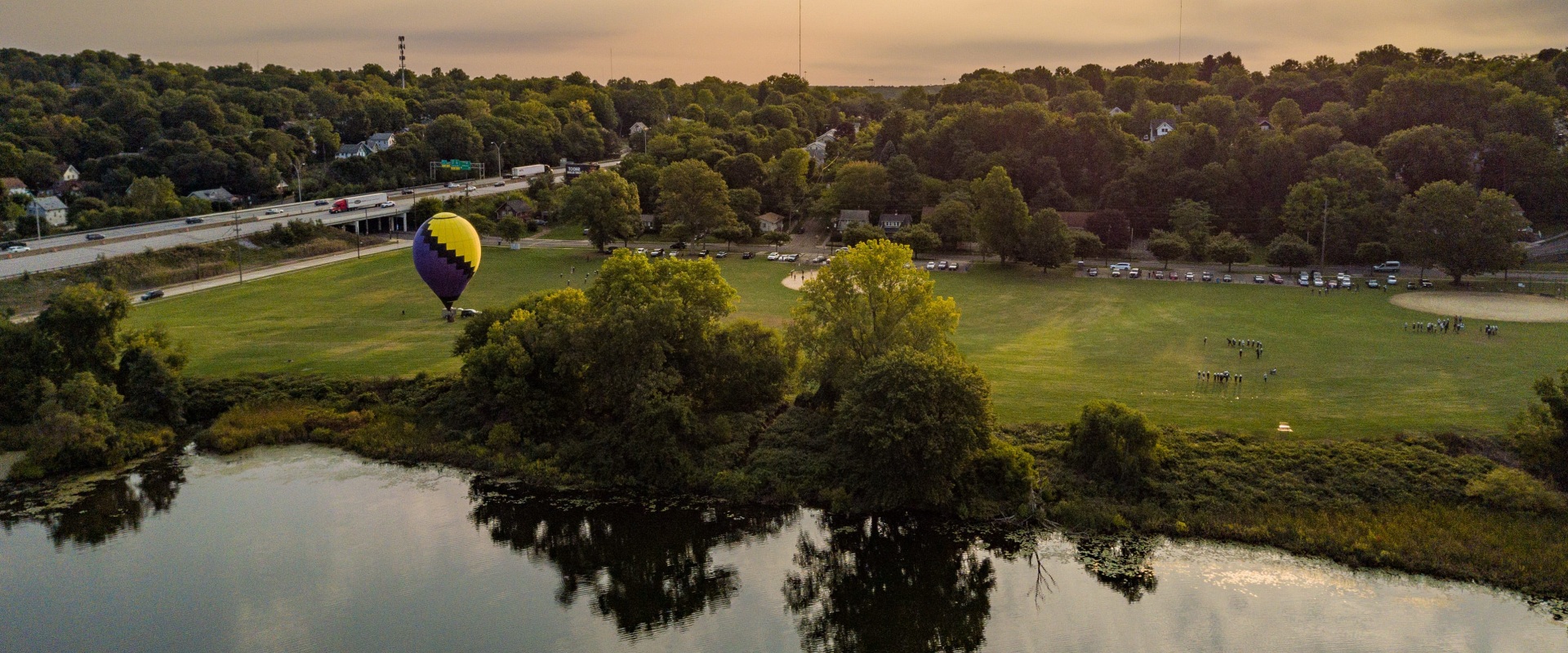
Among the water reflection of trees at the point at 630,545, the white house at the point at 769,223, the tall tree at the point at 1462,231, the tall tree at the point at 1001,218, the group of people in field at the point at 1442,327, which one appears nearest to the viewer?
the water reflection of trees at the point at 630,545

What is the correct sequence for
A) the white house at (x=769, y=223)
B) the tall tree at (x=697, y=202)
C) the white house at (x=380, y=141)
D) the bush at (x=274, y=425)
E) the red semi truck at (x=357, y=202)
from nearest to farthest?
the bush at (x=274, y=425) → the tall tree at (x=697, y=202) → the red semi truck at (x=357, y=202) → the white house at (x=769, y=223) → the white house at (x=380, y=141)

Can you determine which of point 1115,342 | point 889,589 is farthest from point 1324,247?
point 889,589

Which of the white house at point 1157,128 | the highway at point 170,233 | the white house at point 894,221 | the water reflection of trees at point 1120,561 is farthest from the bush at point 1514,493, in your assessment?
the white house at point 1157,128

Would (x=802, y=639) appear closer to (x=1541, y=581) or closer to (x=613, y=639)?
(x=613, y=639)

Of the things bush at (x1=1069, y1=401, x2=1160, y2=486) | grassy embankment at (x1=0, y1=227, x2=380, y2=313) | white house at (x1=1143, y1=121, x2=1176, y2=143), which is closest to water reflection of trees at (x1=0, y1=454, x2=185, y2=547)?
grassy embankment at (x1=0, y1=227, x2=380, y2=313)

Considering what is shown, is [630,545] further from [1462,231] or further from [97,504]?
[1462,231]

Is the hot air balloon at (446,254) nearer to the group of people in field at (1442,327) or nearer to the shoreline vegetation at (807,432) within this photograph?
the shoreline vegetation at (807,432)

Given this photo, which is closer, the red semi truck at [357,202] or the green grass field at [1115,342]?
the green grass field at [1115,342]
